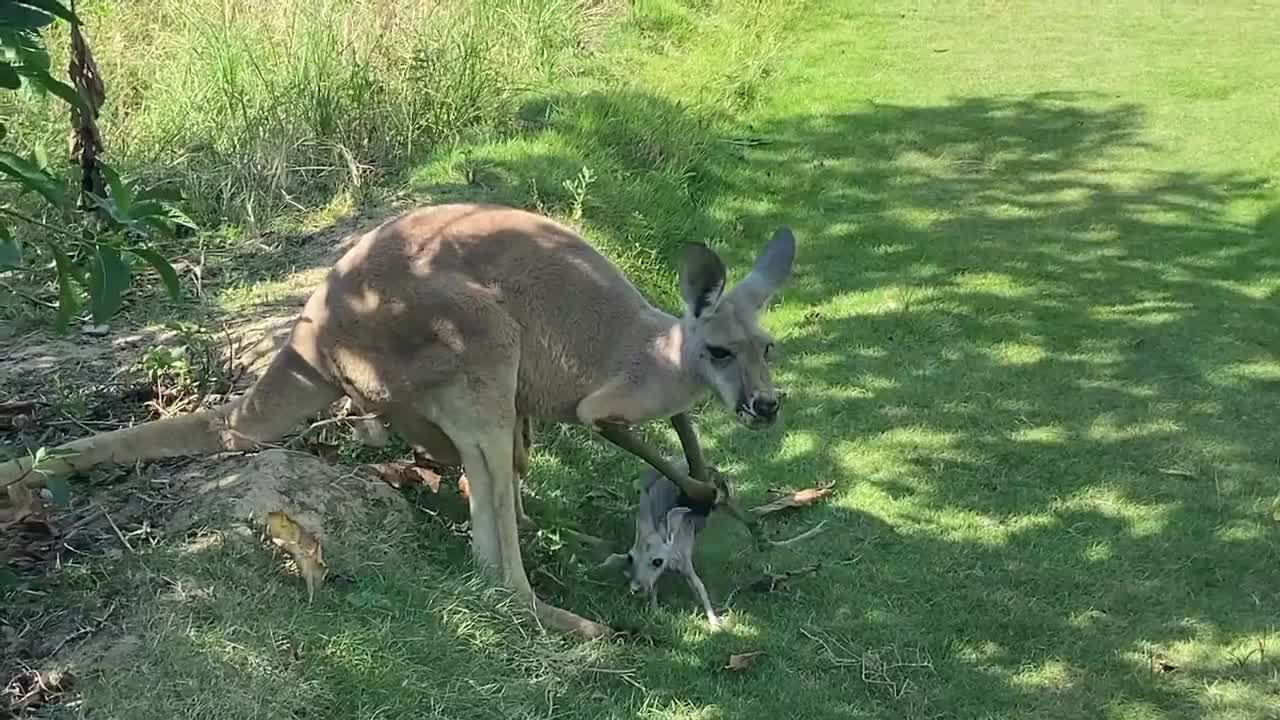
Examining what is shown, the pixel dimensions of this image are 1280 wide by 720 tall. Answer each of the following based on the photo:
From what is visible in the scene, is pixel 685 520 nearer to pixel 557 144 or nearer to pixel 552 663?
pixel 552 663

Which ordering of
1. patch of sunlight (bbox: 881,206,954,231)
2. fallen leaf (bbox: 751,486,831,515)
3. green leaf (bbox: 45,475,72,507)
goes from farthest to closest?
patch of sunlight (bbox: 881,206,954,231), fallen leaf (bbox: 751,486,831,515), green leaf (bbox: 45,475,72,507)

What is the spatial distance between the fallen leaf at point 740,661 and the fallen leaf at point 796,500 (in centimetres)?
82

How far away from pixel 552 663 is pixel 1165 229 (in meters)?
4.67

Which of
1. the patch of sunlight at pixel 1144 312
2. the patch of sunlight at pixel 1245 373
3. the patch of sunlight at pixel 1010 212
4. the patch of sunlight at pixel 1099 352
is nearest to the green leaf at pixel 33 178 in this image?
the patch of sunlight at pixel 1099 352

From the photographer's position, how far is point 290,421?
4051mm

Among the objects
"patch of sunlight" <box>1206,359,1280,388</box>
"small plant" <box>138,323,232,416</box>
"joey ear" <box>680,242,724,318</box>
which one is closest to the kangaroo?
"joey ear" <box>680,242,724,318</box>

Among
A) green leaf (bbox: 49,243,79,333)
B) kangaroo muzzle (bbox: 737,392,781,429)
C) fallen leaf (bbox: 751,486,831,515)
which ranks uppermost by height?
green leaf (bbox: 49,243,79,333)

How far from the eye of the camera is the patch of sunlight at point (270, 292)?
17.7 feet

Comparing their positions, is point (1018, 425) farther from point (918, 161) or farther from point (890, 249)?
point (918, 161)

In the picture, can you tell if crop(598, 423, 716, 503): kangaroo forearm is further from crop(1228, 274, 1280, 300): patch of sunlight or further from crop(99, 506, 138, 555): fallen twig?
crop(1228, 274, 1280, 300): patch of sunlight

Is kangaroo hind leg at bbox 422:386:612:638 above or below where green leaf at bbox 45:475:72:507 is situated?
below

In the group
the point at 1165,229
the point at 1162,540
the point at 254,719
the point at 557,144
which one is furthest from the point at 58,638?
the point at 1165,229

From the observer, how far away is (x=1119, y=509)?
4.57 metres

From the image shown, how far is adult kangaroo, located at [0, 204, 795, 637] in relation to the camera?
3.84m
